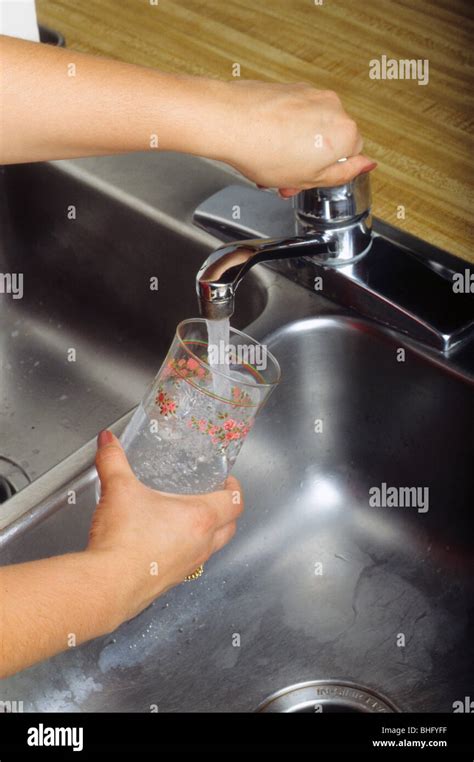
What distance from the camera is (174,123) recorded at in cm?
87

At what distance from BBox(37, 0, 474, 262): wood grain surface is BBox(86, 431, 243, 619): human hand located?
39cm

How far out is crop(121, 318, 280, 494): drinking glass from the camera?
761 mm

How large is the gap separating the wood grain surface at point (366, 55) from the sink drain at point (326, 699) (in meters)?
0.42

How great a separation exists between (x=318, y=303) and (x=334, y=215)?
0.30 ft

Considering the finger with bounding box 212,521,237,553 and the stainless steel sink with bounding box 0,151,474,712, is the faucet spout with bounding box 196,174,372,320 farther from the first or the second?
the finger with bounding box 212,521,237,553

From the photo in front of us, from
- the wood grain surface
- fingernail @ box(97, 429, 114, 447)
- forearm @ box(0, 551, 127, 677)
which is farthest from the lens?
the wood grain surface

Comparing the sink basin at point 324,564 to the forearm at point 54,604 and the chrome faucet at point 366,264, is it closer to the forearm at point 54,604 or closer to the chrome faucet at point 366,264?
the chrome faucet at point 366,264

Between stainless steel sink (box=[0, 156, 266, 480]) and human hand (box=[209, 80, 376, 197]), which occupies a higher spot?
human hand (box=[209, 80, 376, 197])

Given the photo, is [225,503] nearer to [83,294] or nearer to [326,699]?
[326,699]

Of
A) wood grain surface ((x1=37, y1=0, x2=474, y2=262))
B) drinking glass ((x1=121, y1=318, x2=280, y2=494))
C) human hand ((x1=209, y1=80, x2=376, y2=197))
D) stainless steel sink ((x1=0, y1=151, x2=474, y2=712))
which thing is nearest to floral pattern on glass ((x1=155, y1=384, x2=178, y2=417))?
drinking glass ((x1=121, y1=318, x2=280, y2=494))

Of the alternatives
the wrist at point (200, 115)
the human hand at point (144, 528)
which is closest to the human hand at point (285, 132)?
the wrist at point (200, 115)

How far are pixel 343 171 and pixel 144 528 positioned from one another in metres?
0.35
